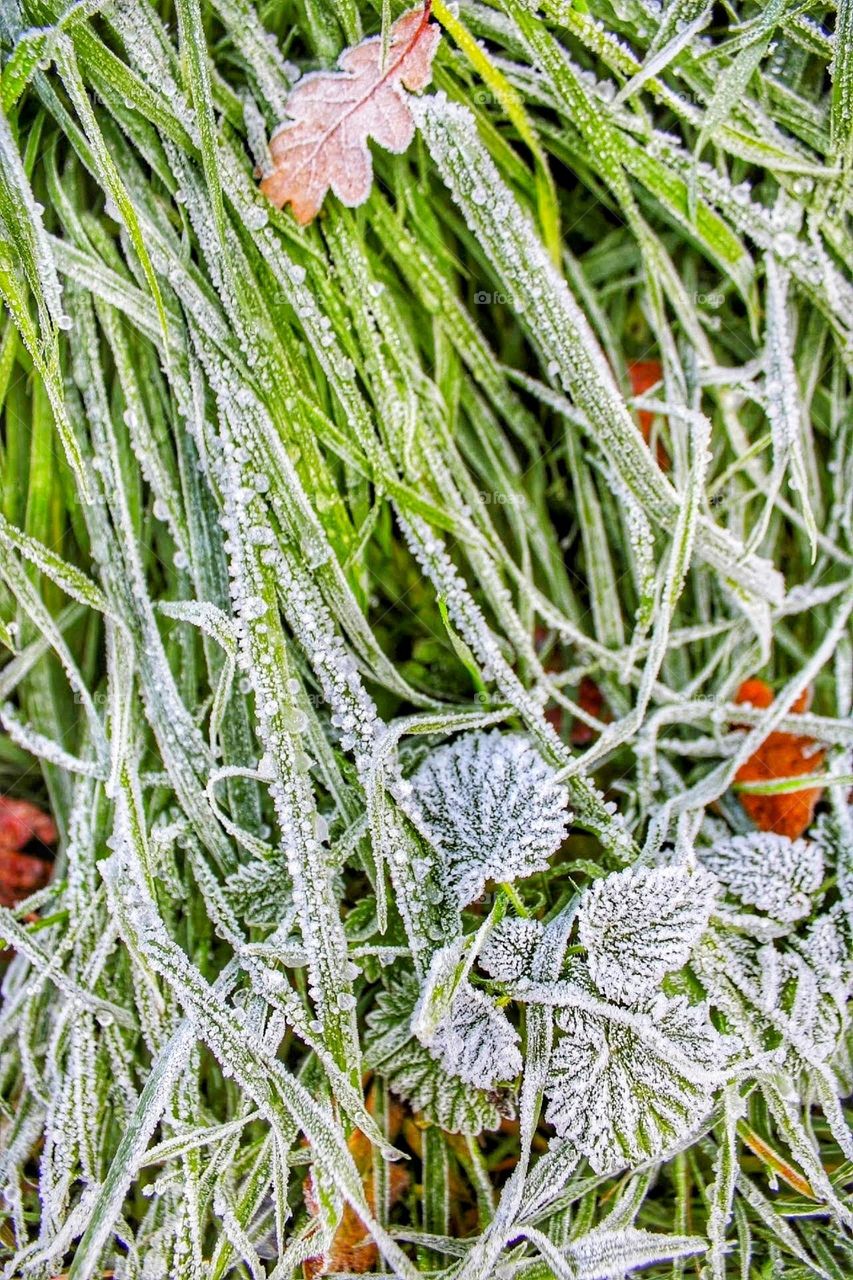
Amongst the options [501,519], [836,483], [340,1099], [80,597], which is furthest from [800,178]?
[340,1099]

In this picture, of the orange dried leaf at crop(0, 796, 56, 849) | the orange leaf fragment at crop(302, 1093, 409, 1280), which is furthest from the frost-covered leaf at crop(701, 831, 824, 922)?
the orange dried leaf at crop(0, 796, 56, 849)

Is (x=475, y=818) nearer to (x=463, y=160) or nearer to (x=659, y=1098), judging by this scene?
(x=659, y=1098)

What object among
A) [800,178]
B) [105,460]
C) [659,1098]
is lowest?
[659,1098]

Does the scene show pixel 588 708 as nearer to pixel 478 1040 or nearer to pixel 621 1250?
pixel 478 1040

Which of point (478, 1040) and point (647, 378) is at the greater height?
point (647, 378)

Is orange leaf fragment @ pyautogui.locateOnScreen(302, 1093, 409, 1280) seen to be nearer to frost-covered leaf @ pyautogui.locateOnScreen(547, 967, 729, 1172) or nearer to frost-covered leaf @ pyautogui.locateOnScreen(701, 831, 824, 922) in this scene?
frost-covered leaf @ pyautogui.locateOnScreen(547, 967, 729, 1172)

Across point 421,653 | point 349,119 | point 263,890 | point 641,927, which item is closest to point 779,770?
point 641,927

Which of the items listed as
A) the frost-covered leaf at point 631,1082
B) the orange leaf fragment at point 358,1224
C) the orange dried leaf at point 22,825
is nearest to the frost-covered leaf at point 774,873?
the frost-covered leaf at point 631,1082
